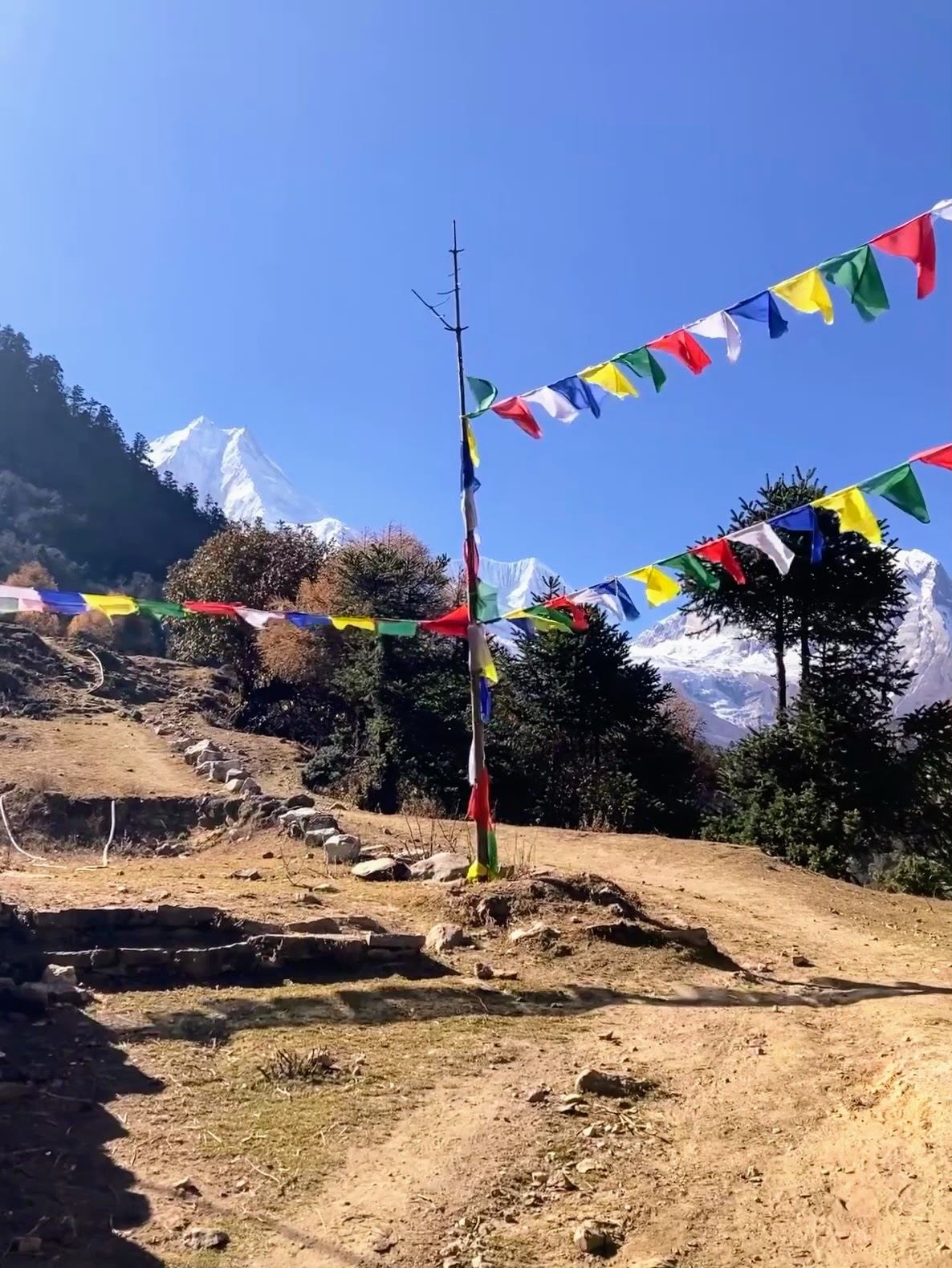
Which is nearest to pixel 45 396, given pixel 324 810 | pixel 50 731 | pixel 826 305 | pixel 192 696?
pixel 192 696

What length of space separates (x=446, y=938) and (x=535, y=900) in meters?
1.04

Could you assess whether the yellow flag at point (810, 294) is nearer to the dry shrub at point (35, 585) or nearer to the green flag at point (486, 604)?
the green flag at point (486, 604)

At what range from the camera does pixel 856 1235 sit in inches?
148

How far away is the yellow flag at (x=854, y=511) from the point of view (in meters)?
7.69

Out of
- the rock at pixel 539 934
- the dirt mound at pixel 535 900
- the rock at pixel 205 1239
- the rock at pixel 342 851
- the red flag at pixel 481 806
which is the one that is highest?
the red flag at pixel 481 806

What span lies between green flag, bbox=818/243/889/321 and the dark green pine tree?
13778 millimetres

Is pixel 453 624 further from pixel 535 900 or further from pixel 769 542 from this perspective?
pixel 769 542

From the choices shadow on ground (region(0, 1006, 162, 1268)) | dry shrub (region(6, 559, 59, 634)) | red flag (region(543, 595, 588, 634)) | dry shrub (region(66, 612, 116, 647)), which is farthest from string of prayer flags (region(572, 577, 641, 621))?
dry shrub (region(66, 612, 116, 647))

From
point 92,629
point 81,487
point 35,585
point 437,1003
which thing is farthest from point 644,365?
point 81,487

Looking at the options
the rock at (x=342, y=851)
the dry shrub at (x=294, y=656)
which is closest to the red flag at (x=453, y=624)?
the rock at (x=342, y=851)

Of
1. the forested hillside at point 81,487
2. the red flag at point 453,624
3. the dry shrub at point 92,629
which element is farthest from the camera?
the forested hillside at point 81,487

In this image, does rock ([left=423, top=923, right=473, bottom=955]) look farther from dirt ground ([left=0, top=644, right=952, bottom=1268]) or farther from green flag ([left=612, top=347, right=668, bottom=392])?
green flag ([left=612, top=347, right=668, bottom=392])

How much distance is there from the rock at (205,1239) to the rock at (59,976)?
2.59 m

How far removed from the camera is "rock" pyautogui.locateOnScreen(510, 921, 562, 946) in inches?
305
